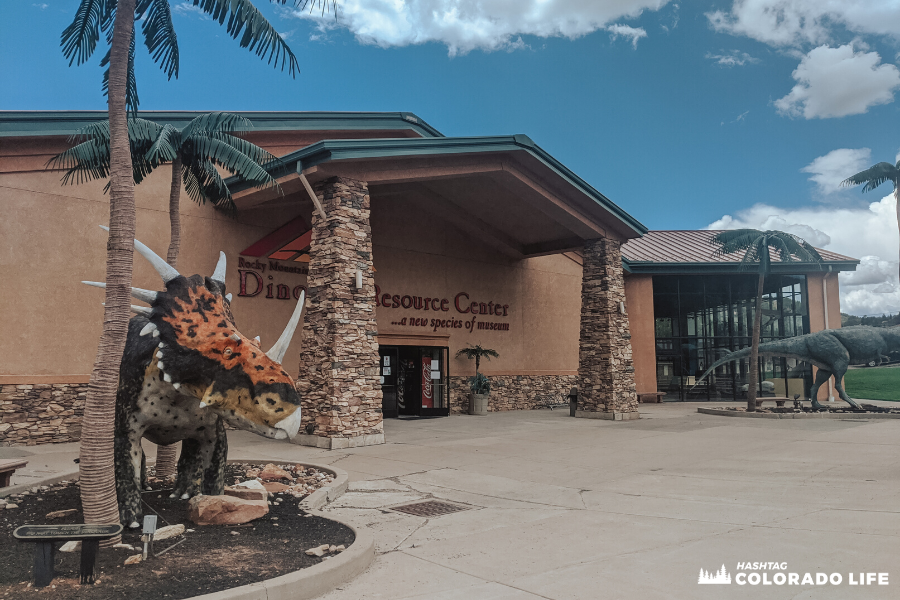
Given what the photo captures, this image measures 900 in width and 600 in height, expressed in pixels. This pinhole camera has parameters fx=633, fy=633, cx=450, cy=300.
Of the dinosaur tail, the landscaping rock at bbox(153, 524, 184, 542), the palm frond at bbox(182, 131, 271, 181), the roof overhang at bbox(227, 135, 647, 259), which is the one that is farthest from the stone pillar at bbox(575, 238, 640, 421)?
the landscaping rock at bbox(153, 524, 184, 542)

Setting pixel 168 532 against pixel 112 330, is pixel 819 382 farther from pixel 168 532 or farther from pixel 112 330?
pixel 112 330

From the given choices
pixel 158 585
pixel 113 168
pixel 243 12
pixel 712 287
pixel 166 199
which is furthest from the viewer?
pixel 712 287

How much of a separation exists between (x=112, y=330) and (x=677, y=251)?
2673cm

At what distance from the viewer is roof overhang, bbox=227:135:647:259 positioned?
1335 cm

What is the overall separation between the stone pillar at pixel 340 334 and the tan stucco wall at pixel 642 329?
50.1 feet

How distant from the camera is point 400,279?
62.8 feet

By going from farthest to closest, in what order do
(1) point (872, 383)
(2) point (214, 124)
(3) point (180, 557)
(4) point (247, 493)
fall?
(1) point (872, 383)
(2) point (214, 124)
(4) point (247, 493)
(3) point (180, 557)

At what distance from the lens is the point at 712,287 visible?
1078 inches

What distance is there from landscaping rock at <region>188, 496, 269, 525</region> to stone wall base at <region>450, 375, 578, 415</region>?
47.4 feet

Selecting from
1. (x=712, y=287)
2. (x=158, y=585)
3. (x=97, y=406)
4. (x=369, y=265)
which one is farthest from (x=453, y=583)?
(x=712, y=287)

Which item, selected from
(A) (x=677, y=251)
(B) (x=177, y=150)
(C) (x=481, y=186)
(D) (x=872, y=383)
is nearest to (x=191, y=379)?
(B) (x=177, y=150)

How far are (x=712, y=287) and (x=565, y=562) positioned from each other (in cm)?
2477

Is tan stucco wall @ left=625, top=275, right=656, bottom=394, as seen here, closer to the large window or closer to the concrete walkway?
the large window

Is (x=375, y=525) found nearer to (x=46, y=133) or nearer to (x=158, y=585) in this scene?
(x=158, y=585)
